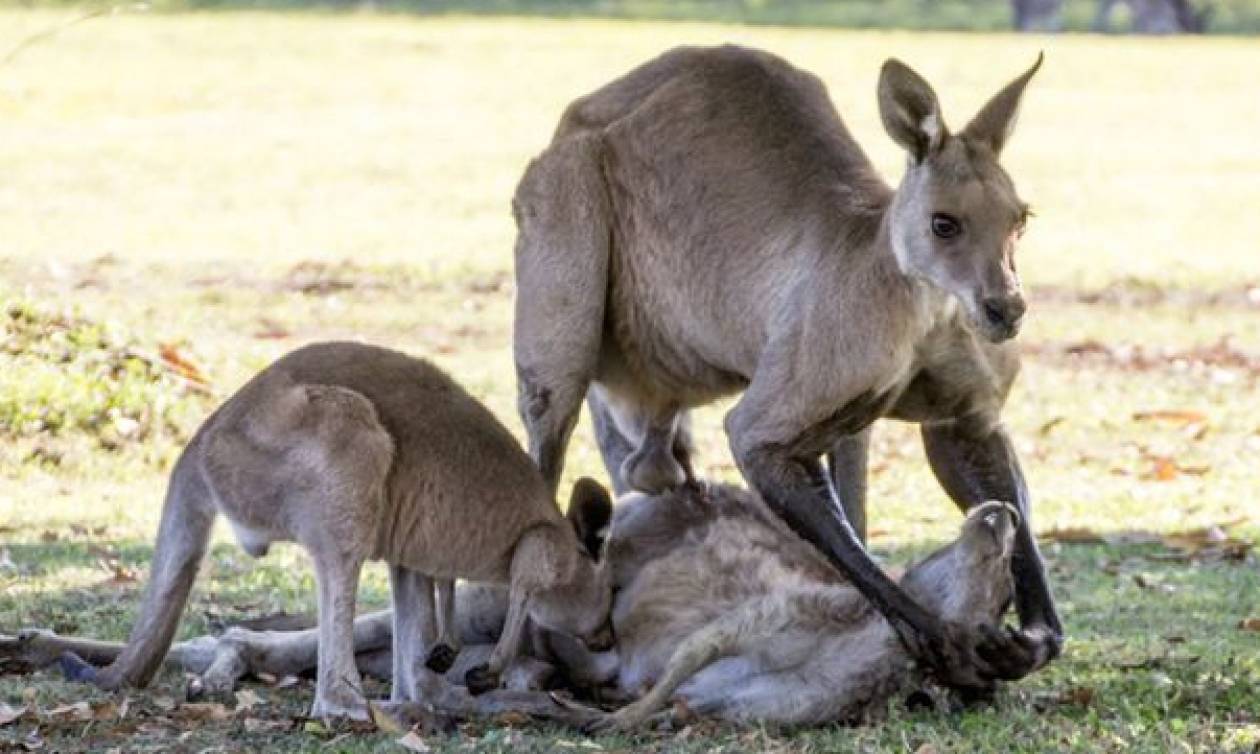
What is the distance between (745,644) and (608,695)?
422mm

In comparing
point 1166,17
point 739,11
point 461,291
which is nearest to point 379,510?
point 461,291

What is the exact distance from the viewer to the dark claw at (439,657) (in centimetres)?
642

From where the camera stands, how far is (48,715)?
20.1 ft

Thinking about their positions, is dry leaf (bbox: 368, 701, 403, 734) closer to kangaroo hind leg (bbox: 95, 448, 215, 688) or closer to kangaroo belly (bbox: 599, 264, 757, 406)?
kangaroo hind leg (bbox: 95, 448, 215, 688)

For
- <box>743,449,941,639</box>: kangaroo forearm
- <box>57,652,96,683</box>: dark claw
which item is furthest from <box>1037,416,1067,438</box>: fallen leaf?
<box>57,652,96,683</box>: dark claw

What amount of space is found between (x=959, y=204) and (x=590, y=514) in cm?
121

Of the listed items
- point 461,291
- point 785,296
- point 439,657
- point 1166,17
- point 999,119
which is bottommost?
point 1166,17

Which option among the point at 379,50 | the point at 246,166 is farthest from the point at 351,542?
the point at 379,50

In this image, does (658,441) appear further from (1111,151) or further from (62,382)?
(1111,151)

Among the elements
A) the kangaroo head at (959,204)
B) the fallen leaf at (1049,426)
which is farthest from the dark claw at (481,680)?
the fallen leaf at (1049,426)

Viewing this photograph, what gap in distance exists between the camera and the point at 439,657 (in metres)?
6.42

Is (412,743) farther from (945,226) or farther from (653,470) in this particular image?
(945,226)

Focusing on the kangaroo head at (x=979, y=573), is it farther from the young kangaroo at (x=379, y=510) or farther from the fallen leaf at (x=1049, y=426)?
the fallen leaf at (x=1049, y=426)

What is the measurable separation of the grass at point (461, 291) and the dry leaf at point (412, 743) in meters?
0.04
